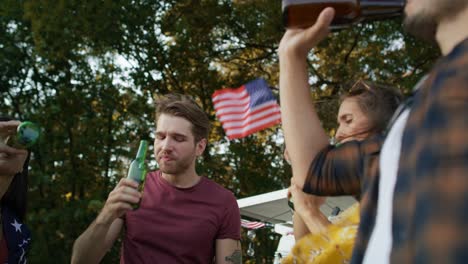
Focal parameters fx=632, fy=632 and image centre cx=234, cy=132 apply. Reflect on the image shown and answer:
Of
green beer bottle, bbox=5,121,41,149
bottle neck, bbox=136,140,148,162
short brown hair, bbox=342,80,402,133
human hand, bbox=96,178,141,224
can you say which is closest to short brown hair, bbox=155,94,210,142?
bottle neck, bbox=136,140,148,162

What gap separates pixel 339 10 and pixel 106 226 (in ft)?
5.97

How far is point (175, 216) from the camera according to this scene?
130 inches

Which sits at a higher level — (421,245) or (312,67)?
(312,67)

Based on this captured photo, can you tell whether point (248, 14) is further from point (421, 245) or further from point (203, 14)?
point (421, 245)

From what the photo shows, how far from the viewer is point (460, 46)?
4.17 feet

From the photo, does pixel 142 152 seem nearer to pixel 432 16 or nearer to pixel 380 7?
pixel 380 7

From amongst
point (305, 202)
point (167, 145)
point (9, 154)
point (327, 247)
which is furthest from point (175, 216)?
point (327, 247)

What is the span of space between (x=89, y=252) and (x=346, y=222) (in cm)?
147

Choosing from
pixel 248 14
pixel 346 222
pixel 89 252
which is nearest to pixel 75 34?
pixel 248 14

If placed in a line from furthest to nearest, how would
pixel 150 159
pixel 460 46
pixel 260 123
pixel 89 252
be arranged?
pixel 150 159 < pixel 260 123 < pixel 89 252 < pixel 460 46

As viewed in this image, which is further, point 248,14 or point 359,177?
point 248,14

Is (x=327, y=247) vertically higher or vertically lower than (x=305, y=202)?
lower

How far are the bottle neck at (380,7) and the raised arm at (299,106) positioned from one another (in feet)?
0.58

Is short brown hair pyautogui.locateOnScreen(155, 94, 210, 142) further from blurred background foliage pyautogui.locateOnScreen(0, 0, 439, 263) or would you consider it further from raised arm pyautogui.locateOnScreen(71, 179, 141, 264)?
blurred background foliage pyautogui.locateOnScreen(0, 0, 439, 263)
